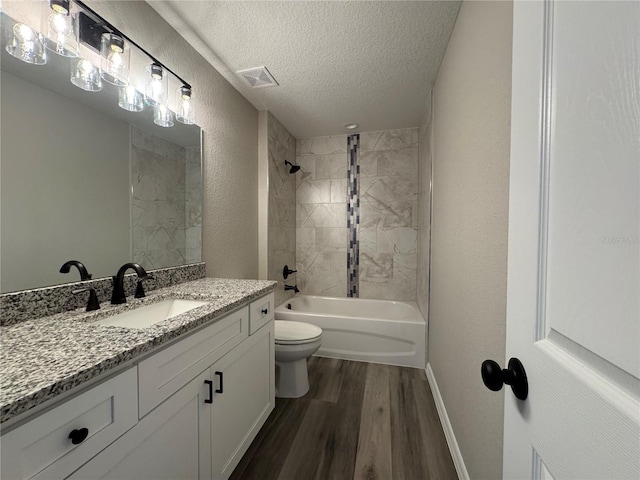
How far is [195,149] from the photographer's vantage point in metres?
1.73

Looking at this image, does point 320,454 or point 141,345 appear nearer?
point 141,345

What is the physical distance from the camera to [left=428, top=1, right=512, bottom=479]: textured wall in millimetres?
884

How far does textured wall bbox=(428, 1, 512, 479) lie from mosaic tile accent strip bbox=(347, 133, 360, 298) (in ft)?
4.74

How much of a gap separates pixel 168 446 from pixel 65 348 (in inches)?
18.5

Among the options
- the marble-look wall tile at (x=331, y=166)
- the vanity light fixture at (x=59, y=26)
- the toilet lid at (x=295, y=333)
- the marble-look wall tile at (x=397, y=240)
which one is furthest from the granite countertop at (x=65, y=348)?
the marble-look wall tile at (x=331, y=166)

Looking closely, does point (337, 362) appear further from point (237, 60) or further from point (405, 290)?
point (237, 60)

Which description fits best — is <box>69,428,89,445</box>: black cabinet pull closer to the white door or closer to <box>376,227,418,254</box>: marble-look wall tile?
the white door

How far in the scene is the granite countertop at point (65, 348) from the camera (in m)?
0.51

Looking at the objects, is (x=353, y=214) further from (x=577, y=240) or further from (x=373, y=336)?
(x=577, y=240)

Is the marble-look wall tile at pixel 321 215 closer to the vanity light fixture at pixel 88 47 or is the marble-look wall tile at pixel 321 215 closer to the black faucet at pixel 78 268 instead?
the vanity light fixture at pixel 88 47

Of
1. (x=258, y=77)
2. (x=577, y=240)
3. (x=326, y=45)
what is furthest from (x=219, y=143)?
(x=577, y=240)

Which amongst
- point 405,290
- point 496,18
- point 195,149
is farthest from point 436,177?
point 195,149

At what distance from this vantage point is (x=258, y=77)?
1.99 m

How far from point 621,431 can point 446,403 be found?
1614mm
